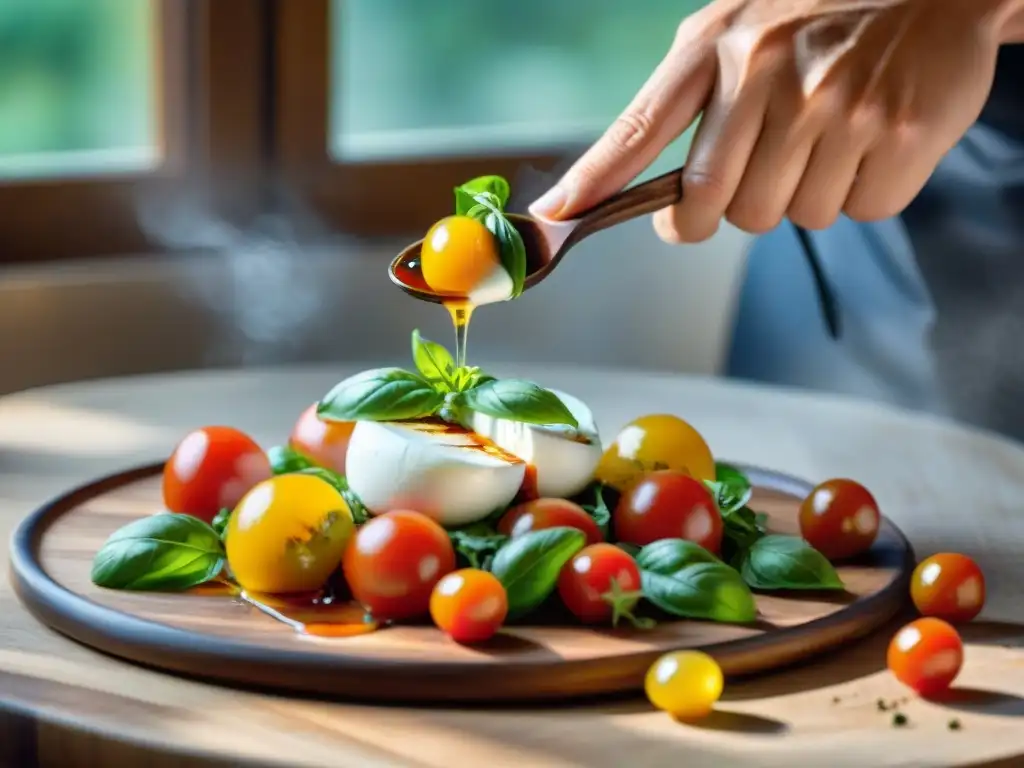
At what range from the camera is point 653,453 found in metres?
1.32

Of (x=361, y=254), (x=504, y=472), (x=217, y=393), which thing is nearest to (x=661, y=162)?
(x=361, y=254)

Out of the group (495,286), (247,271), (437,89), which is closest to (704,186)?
(495,286)

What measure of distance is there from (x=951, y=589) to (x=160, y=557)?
23.9 inches

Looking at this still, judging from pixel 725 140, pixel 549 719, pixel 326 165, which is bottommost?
pixel 549 719

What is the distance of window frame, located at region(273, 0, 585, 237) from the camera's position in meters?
2.63

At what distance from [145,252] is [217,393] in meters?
0.67

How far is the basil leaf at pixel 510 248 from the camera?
4.11ft

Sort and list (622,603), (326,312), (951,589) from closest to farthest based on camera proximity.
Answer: (622,603), (951,589), (326,312)

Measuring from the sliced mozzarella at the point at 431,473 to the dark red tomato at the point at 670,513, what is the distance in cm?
10

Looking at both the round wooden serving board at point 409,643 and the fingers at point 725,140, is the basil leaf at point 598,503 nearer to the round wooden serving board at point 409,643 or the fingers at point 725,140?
the round wooden serving board at point 409,643

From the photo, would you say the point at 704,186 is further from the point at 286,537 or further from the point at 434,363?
the point at 286,537

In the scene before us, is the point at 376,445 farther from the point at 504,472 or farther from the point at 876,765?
the point at 876,765

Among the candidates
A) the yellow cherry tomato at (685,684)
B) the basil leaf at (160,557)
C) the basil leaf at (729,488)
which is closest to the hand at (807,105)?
the basil leaf at (729,488)

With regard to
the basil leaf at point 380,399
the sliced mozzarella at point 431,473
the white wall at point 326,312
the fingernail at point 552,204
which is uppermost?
the fingernail at point 552,204
